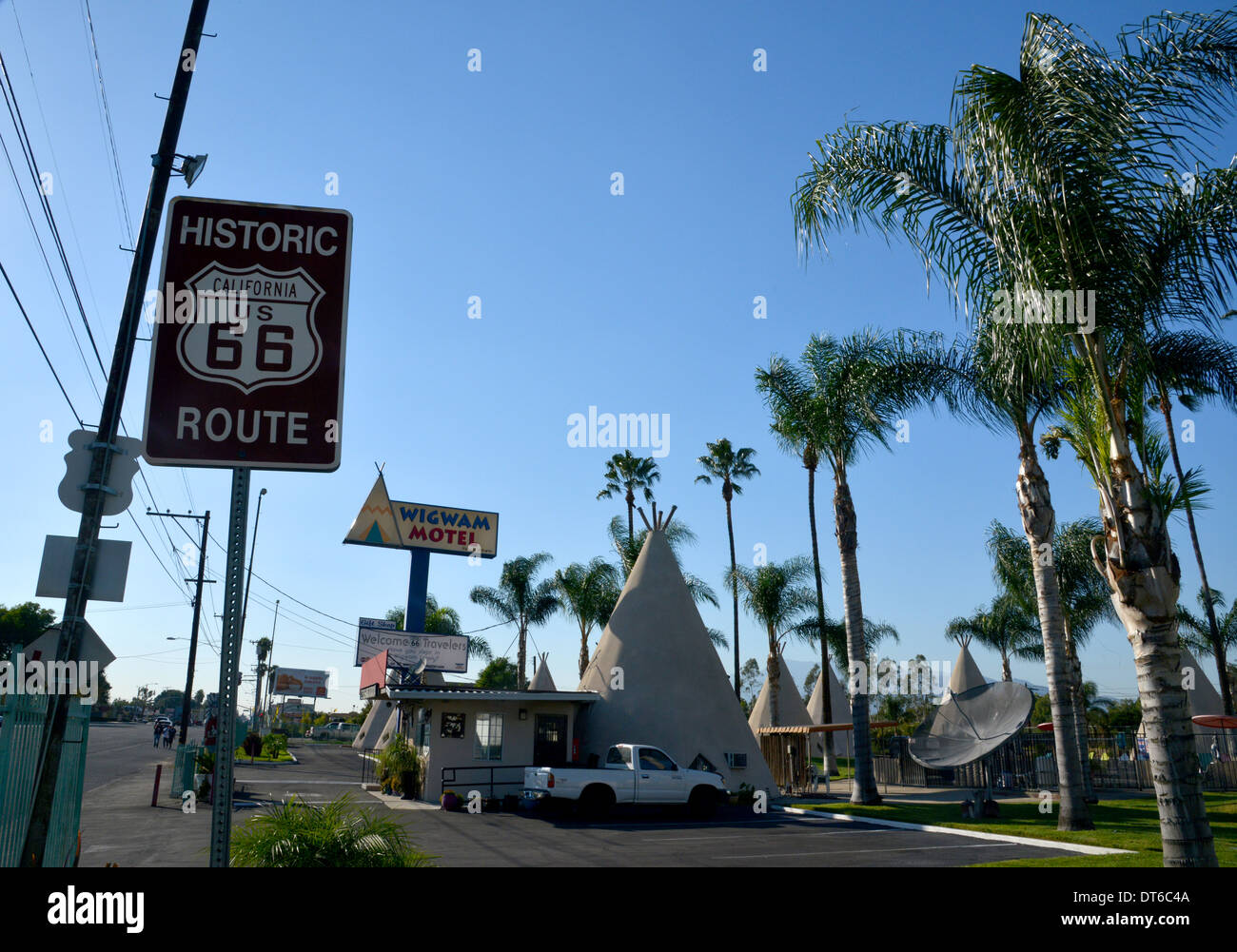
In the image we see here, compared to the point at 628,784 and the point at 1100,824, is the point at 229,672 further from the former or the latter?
the point at 1100,824

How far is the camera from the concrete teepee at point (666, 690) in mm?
25016

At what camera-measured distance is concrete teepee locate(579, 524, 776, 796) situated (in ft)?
82.1

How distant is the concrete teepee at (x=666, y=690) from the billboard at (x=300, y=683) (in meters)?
82.9

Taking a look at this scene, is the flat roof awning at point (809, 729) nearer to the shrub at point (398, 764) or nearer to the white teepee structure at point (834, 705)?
the shrub at point (398, 764)

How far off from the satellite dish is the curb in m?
2.38

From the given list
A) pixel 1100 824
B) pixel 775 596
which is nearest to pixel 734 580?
pixel 775 596

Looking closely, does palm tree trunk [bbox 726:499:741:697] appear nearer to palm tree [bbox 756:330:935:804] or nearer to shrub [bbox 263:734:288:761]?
palm tree [bbox 756:330:935:804]

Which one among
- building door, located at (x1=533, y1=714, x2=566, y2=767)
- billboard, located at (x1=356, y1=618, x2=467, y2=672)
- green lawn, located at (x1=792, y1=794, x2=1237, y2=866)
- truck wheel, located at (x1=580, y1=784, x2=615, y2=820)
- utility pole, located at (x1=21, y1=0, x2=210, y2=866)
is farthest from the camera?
billboard, located at (x1=356, y1=618, x2=467, y2=672)

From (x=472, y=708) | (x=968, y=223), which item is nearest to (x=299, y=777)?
(x=472, y=708)

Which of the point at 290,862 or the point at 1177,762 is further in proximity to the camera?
the point at 1177,762

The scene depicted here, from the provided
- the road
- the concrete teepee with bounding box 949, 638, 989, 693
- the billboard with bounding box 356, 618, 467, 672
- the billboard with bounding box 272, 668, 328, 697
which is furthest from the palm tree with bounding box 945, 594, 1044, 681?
the billboard with bounding box 272, 668, 328, 697

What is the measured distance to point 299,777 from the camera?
110 feet
